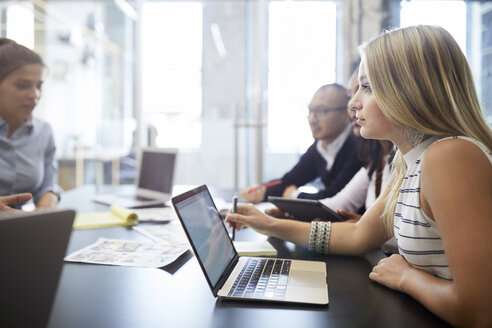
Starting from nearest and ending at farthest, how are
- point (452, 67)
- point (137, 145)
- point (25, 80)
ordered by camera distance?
point (452, 67) < point (25, 80) < point (137, 145)

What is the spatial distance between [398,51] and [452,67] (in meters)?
0.11

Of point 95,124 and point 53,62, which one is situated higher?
point 53,62

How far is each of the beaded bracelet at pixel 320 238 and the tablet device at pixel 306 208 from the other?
102 millimetres

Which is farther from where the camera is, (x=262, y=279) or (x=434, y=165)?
(x=262, y=279)

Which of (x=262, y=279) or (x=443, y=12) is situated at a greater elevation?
(x=443, y=12)

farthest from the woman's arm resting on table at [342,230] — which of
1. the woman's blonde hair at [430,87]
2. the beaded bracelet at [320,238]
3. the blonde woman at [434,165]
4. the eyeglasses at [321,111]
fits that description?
the eyeglasses at [321,111]

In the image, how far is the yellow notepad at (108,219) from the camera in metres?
1.55

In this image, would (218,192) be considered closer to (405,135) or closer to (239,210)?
(239,210)

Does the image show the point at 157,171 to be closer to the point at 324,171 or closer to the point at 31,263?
the point at 324,171

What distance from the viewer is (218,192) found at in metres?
2.53

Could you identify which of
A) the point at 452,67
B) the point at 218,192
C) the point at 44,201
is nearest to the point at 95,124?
the point at 218,192

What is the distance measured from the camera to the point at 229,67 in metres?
3.97

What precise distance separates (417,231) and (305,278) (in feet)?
0.88

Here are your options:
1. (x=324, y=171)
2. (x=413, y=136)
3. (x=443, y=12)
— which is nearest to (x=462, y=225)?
(x=413, y=136)
